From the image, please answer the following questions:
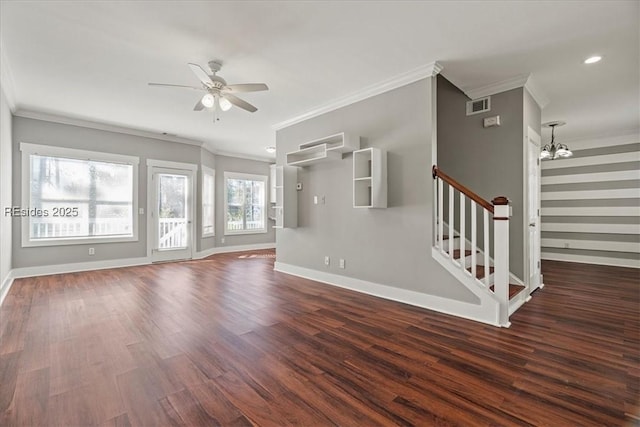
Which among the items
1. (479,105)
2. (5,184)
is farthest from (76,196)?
(479,105)

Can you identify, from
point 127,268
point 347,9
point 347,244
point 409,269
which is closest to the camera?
point 347,9

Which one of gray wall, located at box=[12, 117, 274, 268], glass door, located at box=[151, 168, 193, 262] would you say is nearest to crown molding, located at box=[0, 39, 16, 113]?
gray wall, located at box=[12, 117, 274, 268]

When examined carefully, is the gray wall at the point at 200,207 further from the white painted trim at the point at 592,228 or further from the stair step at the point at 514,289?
the white painted trim at the point at 592,228

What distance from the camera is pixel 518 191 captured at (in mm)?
3707

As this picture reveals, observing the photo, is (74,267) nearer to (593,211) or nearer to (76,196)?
→ (76,196)

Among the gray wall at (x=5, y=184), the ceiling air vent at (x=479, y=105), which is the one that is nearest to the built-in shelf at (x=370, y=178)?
the ceiling air vent at (x=479, y=105)

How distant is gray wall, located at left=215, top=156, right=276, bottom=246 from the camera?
795cm

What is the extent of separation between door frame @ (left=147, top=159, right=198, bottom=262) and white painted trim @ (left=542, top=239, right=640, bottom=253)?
8.44 metres

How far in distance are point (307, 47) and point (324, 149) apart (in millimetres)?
1600

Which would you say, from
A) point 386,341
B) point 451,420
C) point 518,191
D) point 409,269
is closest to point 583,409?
point 451,420

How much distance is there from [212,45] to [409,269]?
3289 mm

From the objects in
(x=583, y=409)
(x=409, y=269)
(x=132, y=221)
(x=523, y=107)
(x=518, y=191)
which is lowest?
(x=583, y=409)

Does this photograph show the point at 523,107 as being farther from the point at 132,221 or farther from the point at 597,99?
the point at 132,221

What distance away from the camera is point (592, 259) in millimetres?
6293
